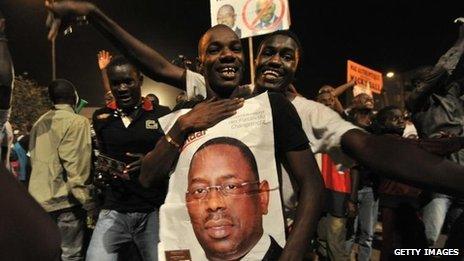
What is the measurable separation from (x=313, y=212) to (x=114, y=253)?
6.42 feet

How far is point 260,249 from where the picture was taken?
209 cm

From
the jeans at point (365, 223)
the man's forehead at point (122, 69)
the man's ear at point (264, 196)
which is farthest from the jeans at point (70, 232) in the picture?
the jeans at point (365, 223)

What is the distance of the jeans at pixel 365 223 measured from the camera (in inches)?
239

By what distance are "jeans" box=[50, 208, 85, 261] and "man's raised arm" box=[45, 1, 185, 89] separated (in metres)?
2.01

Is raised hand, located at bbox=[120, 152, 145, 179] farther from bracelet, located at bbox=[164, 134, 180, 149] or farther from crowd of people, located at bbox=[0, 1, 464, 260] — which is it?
bracelet, located at bbox=[164, 134, 180, 149]

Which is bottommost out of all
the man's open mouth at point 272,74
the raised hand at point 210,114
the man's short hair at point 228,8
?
the raised hand at point 210,114

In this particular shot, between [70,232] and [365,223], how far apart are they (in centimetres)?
347

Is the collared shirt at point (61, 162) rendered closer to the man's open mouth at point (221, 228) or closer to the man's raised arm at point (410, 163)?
the man's open mouth at point (221, 228)

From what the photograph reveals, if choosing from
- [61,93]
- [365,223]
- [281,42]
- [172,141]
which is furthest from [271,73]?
[365,223]

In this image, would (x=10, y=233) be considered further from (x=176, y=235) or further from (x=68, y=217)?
(x=68, y=217)

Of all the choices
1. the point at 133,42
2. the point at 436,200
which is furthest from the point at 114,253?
the point at 436,200

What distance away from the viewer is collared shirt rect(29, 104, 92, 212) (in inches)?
178

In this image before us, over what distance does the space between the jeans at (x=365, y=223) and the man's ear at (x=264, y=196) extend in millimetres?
4313

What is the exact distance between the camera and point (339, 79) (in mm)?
27203
